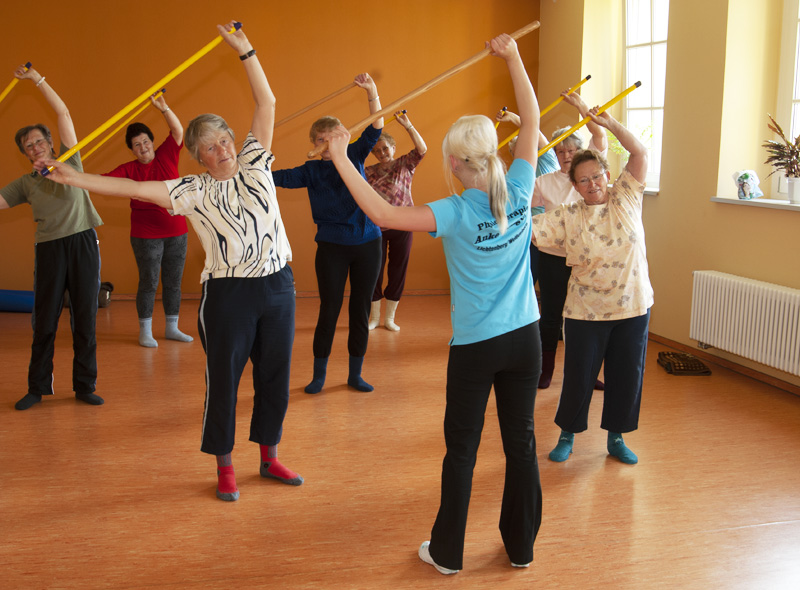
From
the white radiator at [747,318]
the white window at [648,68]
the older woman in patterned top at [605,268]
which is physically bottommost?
the white radiator at [747,318]

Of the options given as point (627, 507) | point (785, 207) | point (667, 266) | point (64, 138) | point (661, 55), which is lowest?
point (627, 507)

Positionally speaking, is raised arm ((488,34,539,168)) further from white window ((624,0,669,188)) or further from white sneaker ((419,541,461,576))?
white window ((624,0,669,188))

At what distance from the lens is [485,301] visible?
2.12m

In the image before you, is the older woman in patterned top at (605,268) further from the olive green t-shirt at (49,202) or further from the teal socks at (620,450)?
the olive green t-shirt at (49,202)

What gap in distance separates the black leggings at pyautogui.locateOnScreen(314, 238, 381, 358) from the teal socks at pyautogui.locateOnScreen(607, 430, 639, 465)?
4.77 feet

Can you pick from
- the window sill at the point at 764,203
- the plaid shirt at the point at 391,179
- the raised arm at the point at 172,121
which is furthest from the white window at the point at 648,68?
the raised arm at the point at 172,121

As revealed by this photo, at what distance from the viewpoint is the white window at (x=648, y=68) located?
559cm

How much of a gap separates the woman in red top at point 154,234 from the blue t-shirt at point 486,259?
308 cm

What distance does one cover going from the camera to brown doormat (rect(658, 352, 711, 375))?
4465 mm

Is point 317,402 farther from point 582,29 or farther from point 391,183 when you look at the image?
point 582,29

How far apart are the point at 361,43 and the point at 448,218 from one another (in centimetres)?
516

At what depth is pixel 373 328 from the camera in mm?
5723

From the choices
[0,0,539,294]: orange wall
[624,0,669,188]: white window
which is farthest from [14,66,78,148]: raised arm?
[624,0,669,188]: white window

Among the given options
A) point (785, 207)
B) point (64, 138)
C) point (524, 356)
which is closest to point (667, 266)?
point (785, 207)
